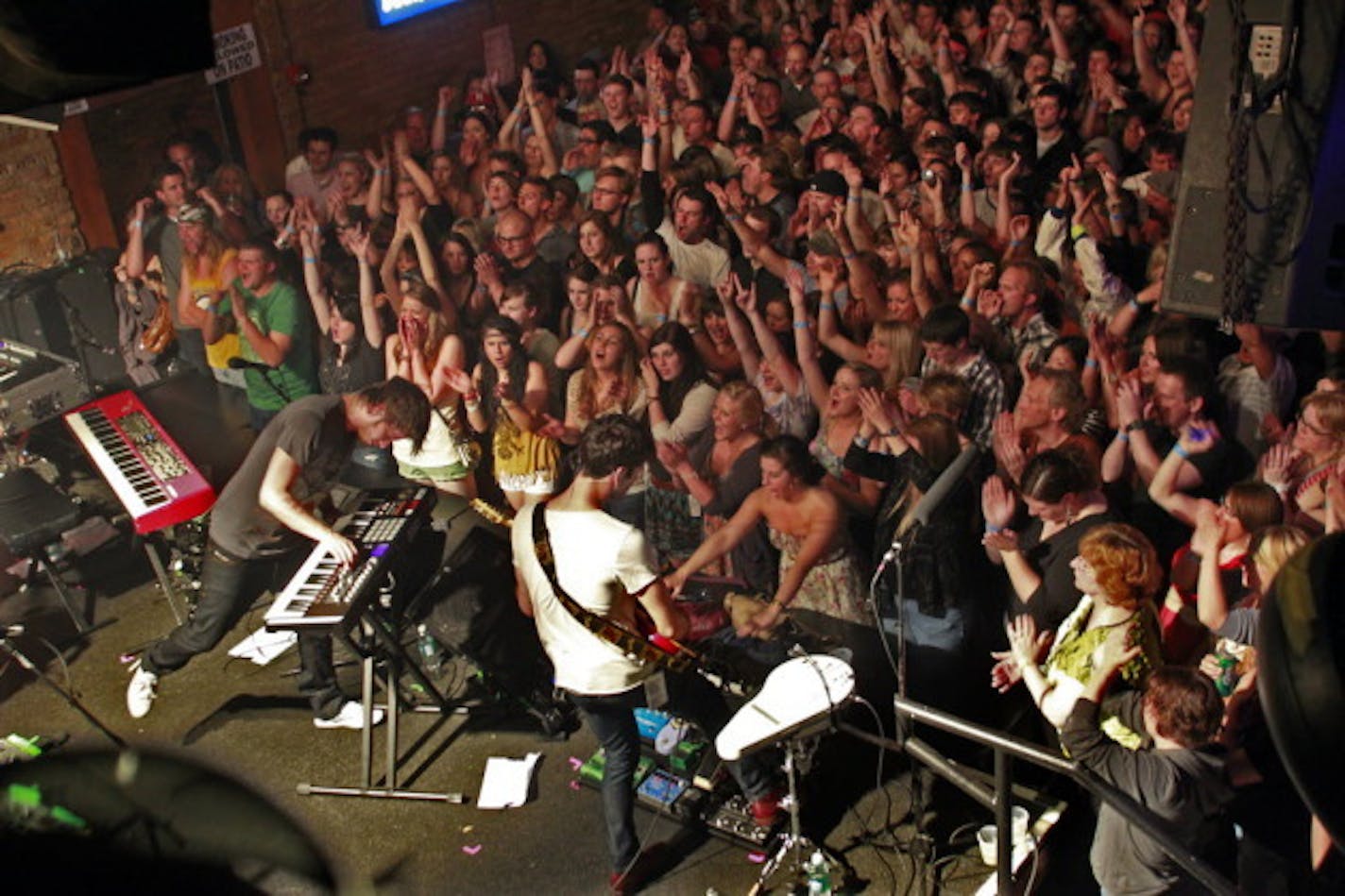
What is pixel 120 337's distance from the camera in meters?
7.31

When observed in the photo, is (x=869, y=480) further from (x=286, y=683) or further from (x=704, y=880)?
(x=286, y=683)

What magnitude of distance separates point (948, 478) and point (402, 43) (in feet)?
20.6

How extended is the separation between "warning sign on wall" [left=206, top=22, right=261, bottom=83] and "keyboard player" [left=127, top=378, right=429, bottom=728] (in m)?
3.25

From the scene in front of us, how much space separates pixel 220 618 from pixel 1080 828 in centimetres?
364

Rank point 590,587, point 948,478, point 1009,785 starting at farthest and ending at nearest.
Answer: point 948,478, point 590,587, point 1009,785

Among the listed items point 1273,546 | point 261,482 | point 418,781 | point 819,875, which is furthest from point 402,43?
point 1273,546

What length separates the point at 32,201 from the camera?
7898 mm

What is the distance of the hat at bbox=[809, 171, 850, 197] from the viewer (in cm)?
539

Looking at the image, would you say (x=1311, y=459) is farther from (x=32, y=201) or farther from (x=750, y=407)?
(x=32, y=201)

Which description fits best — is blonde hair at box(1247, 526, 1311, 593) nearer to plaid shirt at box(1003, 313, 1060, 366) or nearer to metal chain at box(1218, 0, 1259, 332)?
metal chain at box(1218, 0, 1259, 332)

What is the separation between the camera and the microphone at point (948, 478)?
13.4ft

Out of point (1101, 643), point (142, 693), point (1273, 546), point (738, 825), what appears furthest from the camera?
point (142, 693)

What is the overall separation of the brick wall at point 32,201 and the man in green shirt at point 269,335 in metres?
1.87

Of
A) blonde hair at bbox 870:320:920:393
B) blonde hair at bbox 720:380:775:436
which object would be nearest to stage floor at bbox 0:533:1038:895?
blonde hair at bbox 720:380:775:436
